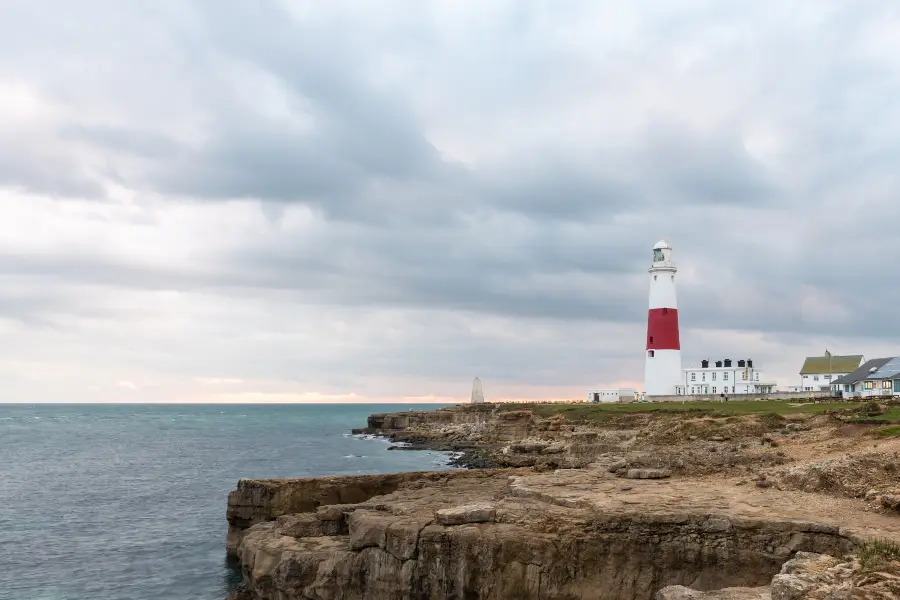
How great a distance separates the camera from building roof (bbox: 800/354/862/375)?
107312mm

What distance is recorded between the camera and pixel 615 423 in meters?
64.0

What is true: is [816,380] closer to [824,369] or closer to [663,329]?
[824,369]

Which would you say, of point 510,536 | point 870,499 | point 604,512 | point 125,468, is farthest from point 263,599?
point 125,468

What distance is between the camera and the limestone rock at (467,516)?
20188 millimetres

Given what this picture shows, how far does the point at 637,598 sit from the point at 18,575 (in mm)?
24936

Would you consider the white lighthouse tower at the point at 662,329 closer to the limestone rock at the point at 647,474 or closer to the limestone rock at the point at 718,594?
the limestone rock at the point at 647,474

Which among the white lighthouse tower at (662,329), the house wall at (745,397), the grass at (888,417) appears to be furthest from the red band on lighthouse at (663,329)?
the grass at (888,417)

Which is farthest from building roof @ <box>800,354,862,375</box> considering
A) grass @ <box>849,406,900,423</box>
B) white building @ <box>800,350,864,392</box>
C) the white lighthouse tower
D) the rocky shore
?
the rocky shore

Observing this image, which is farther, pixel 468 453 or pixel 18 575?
pixel 468 453

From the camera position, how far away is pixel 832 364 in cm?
10900

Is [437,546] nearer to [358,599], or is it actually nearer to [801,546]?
[358,599]

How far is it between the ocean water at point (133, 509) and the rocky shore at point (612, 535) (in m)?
5.28

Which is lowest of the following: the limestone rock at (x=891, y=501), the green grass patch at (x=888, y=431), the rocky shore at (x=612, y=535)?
the rocky shore at (x=612, y=535)

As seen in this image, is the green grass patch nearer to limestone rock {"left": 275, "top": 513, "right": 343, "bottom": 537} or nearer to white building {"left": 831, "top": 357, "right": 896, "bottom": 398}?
limestone rock {"left": 275, "top": 513, "right": 343, "bottom": 537}
